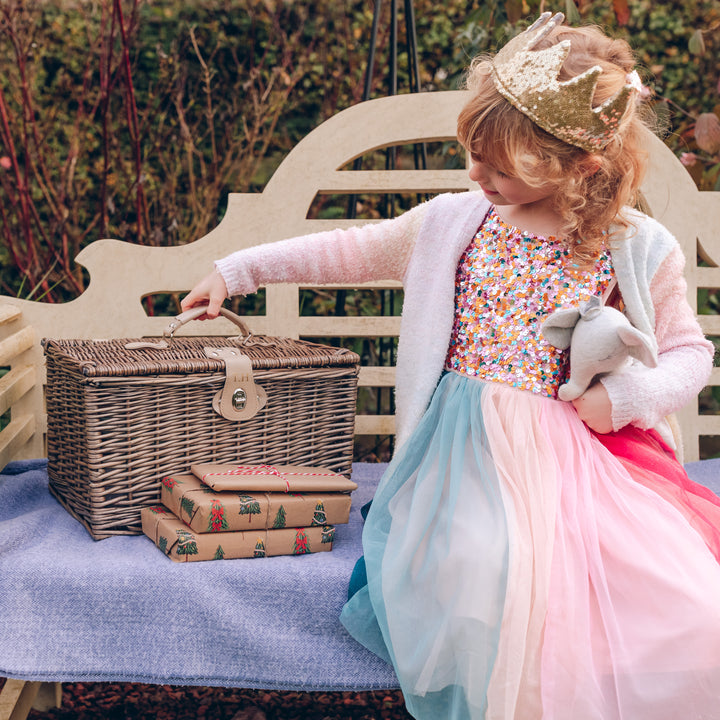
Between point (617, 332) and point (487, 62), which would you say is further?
point (487, 62)

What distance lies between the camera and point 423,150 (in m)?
2.25

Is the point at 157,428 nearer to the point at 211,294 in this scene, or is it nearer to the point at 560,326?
the point at 211,294

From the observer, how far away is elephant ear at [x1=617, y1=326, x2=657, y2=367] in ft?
4.14

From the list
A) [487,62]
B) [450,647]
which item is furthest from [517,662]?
[487,62]

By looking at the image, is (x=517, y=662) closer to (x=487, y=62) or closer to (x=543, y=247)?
(x=543, y=247)

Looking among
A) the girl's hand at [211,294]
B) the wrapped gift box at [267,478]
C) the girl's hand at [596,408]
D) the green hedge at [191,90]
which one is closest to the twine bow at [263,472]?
the wrapped gift box at [267,478]

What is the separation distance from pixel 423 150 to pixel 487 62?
86 centimetres

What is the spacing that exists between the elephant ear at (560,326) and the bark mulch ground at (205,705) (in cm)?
101

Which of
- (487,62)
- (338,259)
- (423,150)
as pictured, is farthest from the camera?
(423,150)

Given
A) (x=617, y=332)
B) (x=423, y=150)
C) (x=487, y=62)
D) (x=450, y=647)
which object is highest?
(x=487, y=62)

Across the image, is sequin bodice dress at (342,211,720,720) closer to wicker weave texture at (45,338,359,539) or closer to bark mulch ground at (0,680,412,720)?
wicker weave texture at (45,338,359,539)

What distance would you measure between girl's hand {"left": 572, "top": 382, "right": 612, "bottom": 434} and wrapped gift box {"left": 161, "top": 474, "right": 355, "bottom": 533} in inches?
17.3

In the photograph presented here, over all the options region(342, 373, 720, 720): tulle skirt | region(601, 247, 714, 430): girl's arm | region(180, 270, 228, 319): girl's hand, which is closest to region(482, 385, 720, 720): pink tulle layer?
region(342, 373, 720, 720): tulle skirt

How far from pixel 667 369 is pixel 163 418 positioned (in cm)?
88
